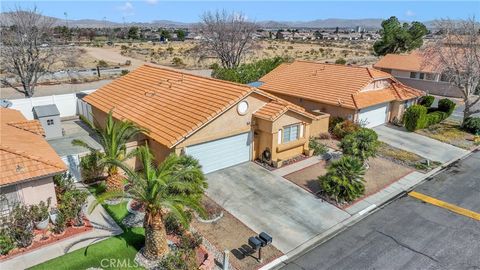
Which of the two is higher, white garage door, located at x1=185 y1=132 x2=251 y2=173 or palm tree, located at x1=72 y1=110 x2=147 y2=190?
palm tree, located at x1=72 y1=110 x2=147 y2=190

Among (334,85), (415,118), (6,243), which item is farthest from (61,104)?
(415,118)

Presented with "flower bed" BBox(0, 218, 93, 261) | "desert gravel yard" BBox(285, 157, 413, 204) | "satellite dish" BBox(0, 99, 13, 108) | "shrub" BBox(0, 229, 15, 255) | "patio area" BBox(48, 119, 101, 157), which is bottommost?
"desert gravel yard" BBox(285, 157, 413, 204)

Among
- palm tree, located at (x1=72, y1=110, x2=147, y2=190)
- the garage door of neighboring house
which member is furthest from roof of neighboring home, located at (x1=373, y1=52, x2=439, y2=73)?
the garage door of neighboring house

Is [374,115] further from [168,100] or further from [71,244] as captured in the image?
[71,244]

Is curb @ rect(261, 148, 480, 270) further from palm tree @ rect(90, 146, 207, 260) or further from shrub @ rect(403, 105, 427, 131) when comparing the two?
shrub @ rect(403, 105, 427, 131)

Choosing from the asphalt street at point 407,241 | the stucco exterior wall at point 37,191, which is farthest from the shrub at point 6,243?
the asphalt street at point 407,241

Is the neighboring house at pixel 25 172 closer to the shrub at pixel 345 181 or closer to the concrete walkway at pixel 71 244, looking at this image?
the concrete walkway at pixel 71 244
